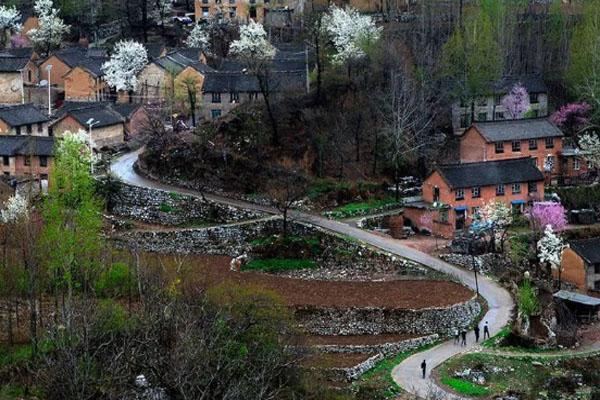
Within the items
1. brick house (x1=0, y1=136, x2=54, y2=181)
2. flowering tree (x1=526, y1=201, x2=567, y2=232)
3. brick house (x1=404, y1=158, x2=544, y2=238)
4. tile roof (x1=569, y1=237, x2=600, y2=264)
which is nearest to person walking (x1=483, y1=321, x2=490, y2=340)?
tile roof (x1=569, y1=237, x2=600, y2=264)

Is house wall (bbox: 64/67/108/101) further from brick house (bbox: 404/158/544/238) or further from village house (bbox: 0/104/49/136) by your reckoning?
brick house (bbox: 404/158/544/238)

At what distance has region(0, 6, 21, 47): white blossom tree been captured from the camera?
7969 cm

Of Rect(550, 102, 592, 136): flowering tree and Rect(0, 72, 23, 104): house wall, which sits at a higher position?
Rect(0, 72, 23, 104): house wall


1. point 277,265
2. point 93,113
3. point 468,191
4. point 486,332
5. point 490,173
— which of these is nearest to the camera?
point 486,332

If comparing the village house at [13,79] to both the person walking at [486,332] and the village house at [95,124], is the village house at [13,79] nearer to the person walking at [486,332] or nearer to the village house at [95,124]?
the village house at [95,124]

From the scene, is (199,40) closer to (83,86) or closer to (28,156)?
(83,86)

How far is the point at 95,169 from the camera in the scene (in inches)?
2239

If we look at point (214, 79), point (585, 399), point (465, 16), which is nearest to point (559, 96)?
point (465, 16)

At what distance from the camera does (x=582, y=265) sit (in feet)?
157

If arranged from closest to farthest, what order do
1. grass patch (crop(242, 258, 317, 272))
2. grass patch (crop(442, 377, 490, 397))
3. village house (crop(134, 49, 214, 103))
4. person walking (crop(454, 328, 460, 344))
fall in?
grass patch (crop(442, 377, 490, 397)) < person walking (crop(454, 328, 460, 344)) < grass patch (crop(242, 258, 317, 272)) < village house (crop(134, 49, 214, 103))

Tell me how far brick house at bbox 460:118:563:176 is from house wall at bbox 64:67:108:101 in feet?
72.8

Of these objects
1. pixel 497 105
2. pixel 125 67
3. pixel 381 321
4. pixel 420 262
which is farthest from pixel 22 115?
pixel 381 321

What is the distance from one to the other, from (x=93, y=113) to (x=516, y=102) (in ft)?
66.6

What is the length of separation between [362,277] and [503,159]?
1110 centimetres
